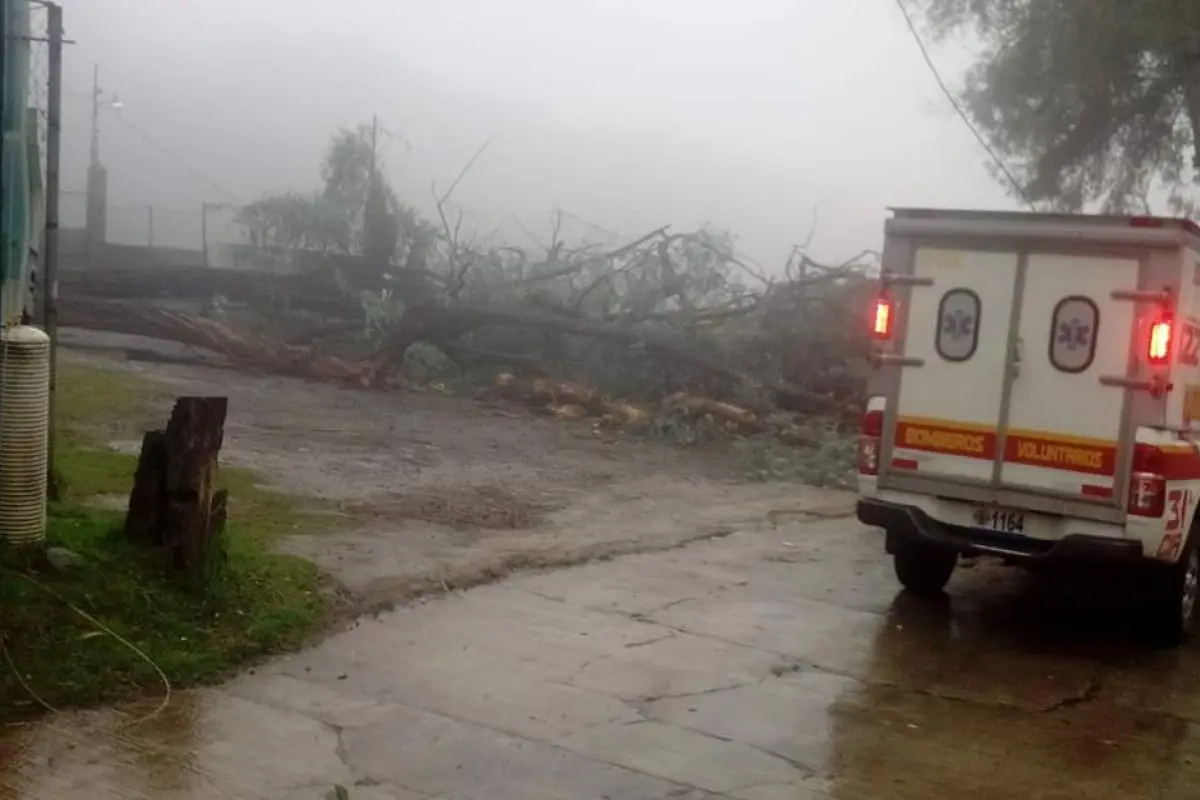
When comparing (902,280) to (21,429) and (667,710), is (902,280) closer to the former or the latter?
(667,710)

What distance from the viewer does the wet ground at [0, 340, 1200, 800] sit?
490 centimetres

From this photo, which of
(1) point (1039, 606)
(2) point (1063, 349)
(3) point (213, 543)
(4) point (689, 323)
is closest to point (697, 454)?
(4) point (689, 323)

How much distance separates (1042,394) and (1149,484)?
796mm

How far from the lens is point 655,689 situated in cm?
611

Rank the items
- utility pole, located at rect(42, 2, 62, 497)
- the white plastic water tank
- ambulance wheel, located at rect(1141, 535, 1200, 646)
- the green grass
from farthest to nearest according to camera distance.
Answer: ambulance wheel, located at rect(1141, 535, 1200, 646) → utility pole, located at rect(42, 2, 62, 497) → the white plastic water tank → the green grass

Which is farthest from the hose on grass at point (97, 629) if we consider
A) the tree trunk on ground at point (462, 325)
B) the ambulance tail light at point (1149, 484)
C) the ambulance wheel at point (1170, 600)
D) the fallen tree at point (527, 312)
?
the tree trunk on ground at point (462, 325)

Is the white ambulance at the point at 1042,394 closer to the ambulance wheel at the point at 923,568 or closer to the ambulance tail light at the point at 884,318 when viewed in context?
the ambulance tail light at the point at 884,318

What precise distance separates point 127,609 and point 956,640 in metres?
4.60

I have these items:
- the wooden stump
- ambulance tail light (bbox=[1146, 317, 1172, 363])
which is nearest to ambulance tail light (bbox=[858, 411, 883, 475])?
ambulance tail light (bbox=[1146, 317, 1172, 363])

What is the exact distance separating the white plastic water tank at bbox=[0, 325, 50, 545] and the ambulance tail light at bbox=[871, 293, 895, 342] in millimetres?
4845

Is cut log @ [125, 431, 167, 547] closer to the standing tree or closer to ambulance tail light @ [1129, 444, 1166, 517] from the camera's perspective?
ambulance tail light @ [1129, 444, 1166, 517]

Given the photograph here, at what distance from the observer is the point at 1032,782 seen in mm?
5188

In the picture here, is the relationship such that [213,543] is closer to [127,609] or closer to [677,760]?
[127,609]

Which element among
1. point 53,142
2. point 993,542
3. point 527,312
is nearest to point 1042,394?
point 993,542
